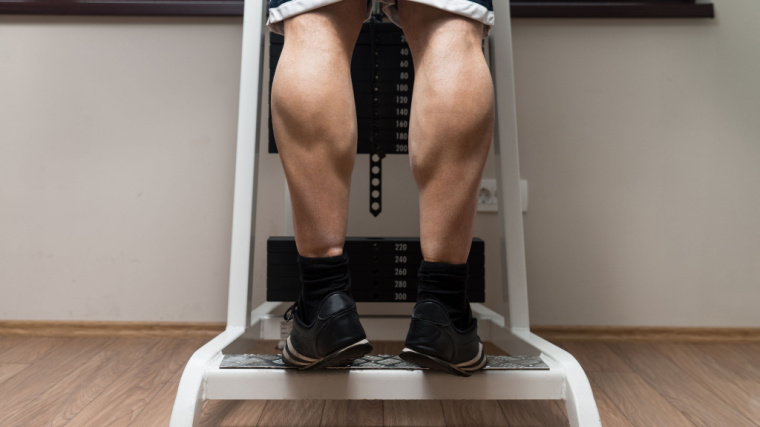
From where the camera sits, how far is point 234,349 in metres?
1.00

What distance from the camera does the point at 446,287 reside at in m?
0.72

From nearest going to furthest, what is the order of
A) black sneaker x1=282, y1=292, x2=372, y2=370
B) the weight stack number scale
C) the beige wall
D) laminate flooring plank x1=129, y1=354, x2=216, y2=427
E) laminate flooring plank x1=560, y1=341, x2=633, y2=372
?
1. black sneaker x1=282, y1=292, x2=372, y2=370
2. laminate flooring plank x1=129, y1=354, x2=216, y2=427
3. the weight stack number scale
4. laminate flooring plank x1=560, y1=341, x2=633, y2=372
5. the beige wall

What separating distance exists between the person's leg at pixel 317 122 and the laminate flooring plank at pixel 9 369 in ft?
2.97

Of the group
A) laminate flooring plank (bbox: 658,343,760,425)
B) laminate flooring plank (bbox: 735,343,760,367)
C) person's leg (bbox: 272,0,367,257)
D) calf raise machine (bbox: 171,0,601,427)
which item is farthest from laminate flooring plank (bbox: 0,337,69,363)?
laminate flooring plank (bbox: 735,343,760,367)

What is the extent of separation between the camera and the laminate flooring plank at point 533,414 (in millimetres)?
964

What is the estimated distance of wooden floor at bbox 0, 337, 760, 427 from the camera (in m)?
0.96

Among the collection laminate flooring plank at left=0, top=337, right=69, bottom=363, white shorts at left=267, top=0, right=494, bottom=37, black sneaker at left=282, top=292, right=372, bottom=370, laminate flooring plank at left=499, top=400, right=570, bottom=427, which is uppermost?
white shorts at left=267, top=0, right=494, bottom=37

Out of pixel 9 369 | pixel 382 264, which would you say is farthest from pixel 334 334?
pixel 9 369

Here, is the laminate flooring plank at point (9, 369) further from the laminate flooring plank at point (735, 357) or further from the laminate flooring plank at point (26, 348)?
the laminate flooring plank at point (735, 357)

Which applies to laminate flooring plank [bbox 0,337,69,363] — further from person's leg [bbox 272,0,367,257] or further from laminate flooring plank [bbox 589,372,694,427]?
laminate flooring plank [bbox 589,372,694,427]

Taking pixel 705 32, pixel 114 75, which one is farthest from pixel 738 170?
pixel 114 75

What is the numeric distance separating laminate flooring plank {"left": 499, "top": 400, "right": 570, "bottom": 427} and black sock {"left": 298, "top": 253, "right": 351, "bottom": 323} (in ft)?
1.54

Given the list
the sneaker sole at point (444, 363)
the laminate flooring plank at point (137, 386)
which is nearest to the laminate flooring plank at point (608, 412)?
the sneaker sole at point (444, 363)

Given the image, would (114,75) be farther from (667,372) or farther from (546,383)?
(667,372)
